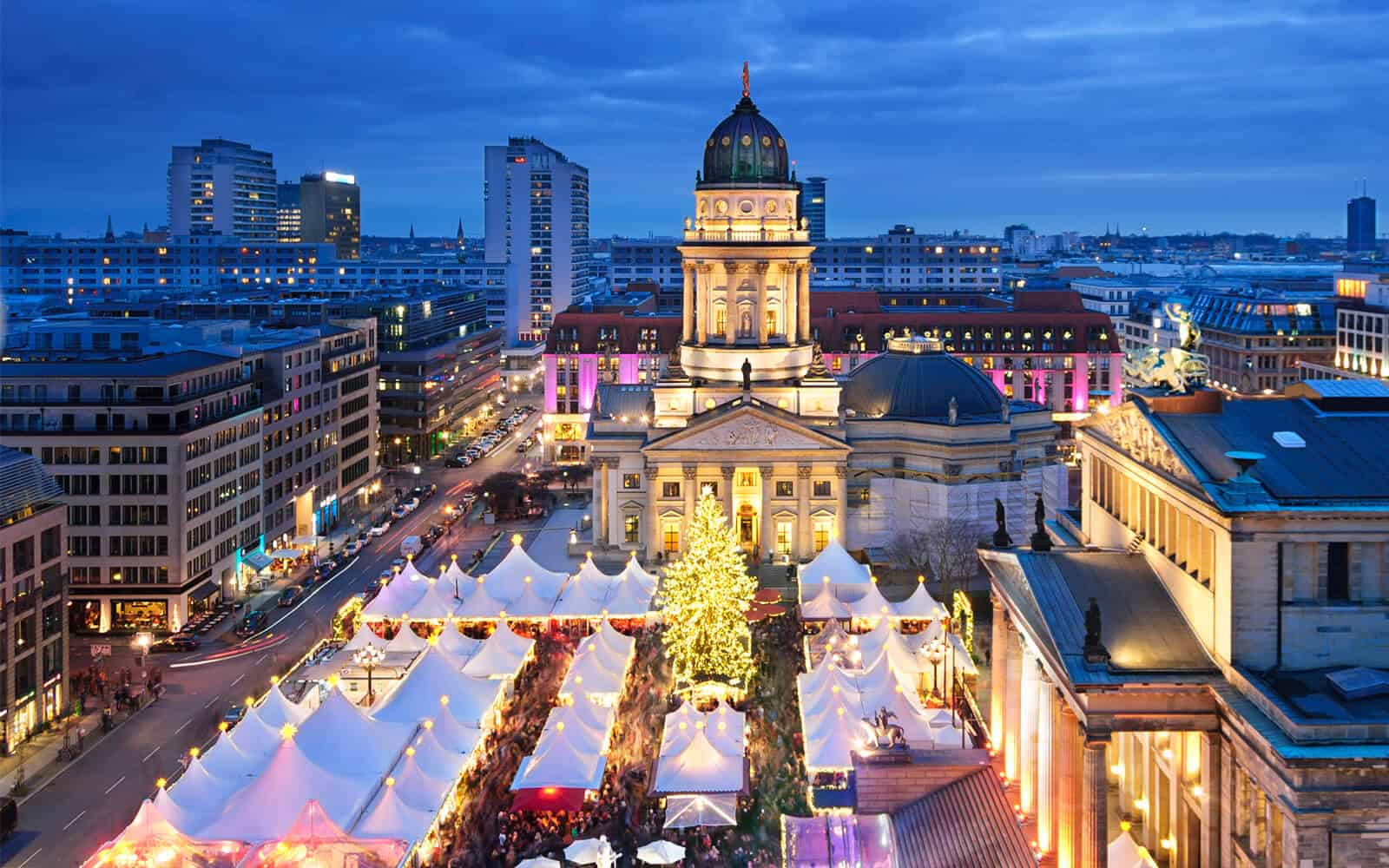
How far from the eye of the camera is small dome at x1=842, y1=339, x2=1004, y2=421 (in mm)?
109000

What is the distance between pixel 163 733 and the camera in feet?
220

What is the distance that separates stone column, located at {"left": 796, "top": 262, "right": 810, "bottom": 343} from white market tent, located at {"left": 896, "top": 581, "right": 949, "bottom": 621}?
4048cm

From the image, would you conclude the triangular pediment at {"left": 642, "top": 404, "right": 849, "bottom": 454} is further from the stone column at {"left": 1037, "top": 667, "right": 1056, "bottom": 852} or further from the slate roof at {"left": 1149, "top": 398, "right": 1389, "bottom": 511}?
the slate roof at {"left": 1149, "top": 398, "right": 1389, "bottom": 511}

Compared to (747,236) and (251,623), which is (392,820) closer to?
(251,623)

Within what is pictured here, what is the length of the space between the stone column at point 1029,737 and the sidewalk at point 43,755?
40472 millimetres

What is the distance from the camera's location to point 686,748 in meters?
55.3

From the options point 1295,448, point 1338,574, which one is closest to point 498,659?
point 1295,448

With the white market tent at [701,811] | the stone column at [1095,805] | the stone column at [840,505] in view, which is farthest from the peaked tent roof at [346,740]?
the stone column at [840,505]

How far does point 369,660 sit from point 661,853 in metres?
25.4

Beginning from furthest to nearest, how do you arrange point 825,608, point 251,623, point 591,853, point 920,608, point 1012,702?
point 251,623 < point 825,608 < point 920,608 < point 1012,702 < point 591,853

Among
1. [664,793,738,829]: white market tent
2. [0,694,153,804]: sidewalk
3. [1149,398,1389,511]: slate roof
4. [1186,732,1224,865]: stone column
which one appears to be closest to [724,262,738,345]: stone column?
[0,694,153,804]: sidewalk

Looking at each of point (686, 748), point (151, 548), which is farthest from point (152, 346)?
point (686, 748)

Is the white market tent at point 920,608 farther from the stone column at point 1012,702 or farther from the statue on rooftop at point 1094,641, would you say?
the statue on rooftop at point 1094,641

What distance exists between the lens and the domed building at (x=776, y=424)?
343ft
